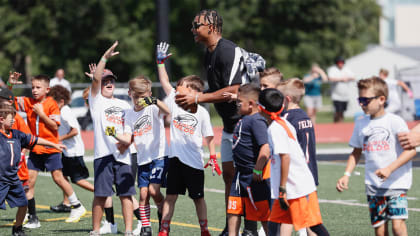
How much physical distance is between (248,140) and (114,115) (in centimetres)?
188

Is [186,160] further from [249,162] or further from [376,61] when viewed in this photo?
[376,61]

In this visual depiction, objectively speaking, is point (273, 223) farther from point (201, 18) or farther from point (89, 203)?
point (89, 203)

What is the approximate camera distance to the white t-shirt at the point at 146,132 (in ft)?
25.7

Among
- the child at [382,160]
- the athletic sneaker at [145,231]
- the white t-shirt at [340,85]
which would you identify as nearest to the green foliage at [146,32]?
the white t-shirt at [340,85]

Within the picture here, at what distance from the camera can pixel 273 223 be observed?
6285 mm

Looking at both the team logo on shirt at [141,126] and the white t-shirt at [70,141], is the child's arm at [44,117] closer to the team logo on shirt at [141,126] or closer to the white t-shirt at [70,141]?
the white t-shirt at [70,141]

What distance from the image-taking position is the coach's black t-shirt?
689 cm

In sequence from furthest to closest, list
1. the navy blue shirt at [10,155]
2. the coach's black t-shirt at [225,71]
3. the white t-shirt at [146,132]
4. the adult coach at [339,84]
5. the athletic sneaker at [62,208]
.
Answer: the adult coach at [339,84] < the athletic sneaker at [62,208] < the white t-shirt at [146,132] < the navy blue shirt at [10,155] < the coach's black t-shirt at [225,71]

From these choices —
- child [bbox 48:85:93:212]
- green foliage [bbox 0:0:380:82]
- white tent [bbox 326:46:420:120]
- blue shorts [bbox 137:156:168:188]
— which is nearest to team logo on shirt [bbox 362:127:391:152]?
blue shorts [bbox 137:156:168:188]

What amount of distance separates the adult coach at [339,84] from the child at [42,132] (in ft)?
48.5

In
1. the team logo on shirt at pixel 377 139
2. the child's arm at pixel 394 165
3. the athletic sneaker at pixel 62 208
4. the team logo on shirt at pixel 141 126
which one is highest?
the team logo on shirt at pixel 141 126

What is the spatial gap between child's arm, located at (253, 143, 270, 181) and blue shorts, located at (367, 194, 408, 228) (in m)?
1.00

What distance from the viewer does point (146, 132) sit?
7.83 meters

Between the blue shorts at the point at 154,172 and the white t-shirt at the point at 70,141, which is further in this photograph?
the white t-shirt at the point at 70,141
